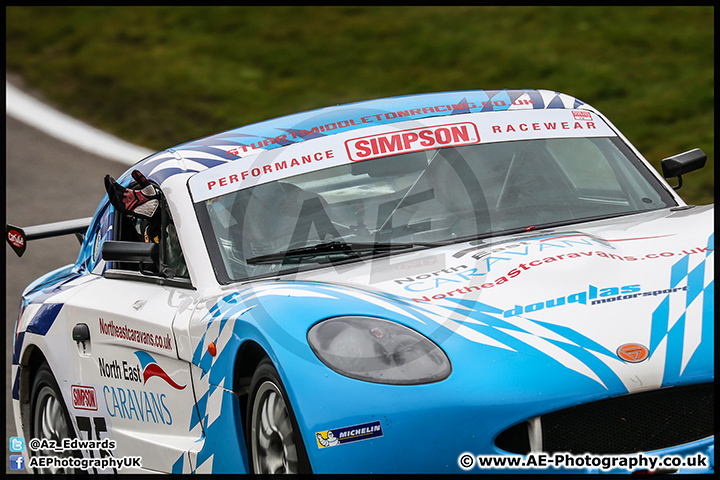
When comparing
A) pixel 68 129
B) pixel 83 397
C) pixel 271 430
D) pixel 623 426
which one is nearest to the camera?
pixel 623 426

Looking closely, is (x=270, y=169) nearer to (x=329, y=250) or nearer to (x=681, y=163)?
(x=329, y=250)

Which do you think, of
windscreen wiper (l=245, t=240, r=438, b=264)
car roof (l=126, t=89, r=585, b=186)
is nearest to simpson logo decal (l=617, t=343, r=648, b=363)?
windscreen wiper (l=245, t=240, r=438, b=264)

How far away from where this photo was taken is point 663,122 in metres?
12.0

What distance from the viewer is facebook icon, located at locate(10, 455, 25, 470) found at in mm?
5285

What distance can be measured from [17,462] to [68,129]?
1014 cm

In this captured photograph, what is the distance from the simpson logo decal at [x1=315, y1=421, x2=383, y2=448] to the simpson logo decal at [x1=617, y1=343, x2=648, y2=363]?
0.71 metres

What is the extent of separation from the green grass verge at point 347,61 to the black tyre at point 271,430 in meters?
8.31

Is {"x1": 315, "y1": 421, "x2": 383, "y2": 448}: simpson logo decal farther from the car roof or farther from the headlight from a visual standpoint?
the car roof

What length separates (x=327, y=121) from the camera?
466cm

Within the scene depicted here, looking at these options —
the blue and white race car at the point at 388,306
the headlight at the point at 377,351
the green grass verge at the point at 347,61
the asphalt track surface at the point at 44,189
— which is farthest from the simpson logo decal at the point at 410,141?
the green grass verge at the point at 347,61

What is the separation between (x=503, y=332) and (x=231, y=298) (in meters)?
1.03

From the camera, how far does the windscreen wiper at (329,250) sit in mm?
3941

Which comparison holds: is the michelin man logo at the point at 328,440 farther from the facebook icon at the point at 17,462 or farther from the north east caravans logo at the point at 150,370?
the facebook icon at the point at 17,462

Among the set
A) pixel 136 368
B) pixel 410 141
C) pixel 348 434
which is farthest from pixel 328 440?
pixel 410 141
